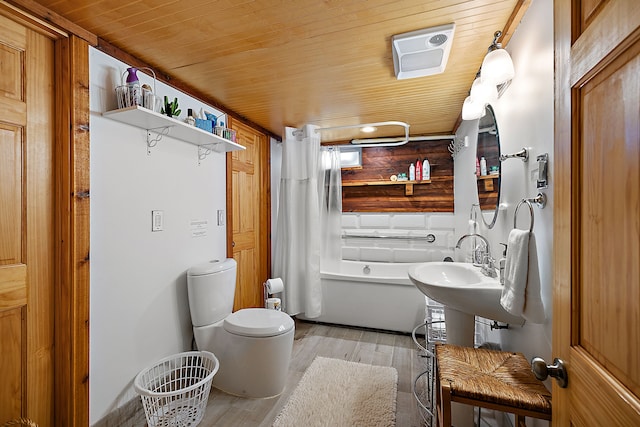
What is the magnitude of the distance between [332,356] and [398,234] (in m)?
1.72

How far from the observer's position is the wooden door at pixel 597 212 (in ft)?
1.62

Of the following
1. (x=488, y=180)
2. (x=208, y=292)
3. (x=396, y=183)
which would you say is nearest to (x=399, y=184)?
(x=396, y=183)

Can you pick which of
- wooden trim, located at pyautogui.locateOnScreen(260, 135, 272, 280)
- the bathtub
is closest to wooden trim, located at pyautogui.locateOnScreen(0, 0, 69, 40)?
wooden trim, located at pyautogui.locateOnScreen(260, 135, 272, 280)

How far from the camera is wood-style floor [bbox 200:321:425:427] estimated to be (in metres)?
1.79

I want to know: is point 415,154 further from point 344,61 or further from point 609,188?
point 609,188

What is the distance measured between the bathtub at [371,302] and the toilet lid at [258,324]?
1124mm

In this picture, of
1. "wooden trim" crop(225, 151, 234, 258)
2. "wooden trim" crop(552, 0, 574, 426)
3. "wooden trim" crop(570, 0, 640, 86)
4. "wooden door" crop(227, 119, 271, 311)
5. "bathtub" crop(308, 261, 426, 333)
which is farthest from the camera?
"bathtub" crop(308, 261, 426, 333)

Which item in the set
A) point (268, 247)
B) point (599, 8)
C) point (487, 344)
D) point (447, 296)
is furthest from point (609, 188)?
point (268, 247)

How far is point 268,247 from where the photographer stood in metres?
3.35

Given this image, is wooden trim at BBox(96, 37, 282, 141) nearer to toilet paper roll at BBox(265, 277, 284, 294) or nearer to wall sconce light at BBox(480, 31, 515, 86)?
toilet paper roll at BBox(265, 277, 284, 294)

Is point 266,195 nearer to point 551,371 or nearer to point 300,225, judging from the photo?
point 300,225

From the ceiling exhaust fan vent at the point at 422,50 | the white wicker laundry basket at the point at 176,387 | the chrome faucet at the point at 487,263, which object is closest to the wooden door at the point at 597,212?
the ceiling exhaust fan vent at the point at 422,50

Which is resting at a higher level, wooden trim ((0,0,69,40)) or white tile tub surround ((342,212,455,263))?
wooden trim ((0,0,69,40))

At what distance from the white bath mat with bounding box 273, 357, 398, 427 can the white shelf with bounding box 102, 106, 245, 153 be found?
75.6 inches
